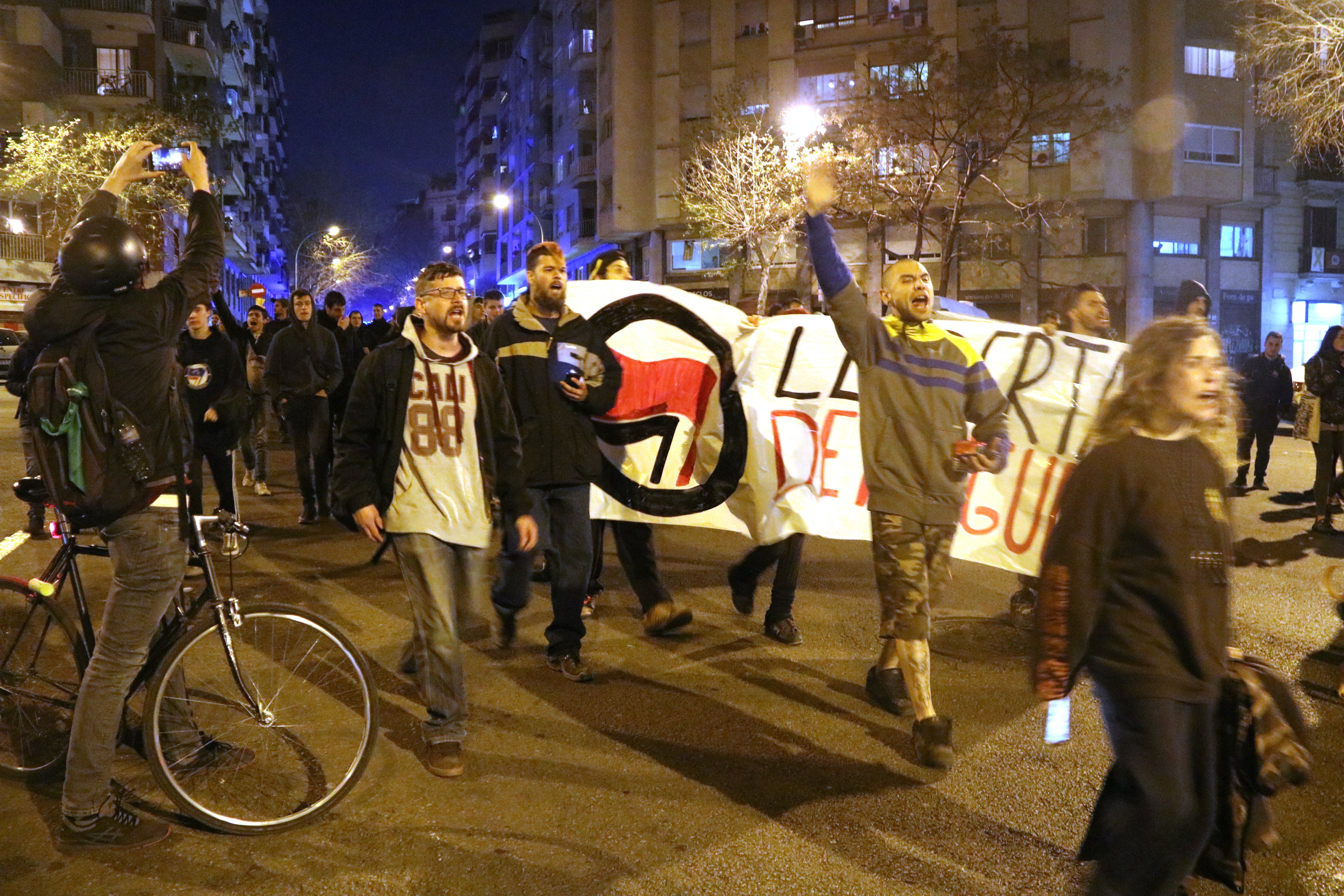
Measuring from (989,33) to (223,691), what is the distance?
3746 centimetres

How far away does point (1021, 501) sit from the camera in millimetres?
6496

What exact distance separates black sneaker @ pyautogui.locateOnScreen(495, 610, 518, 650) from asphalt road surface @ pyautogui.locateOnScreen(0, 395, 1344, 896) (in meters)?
0.08

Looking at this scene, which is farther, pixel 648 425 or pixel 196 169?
pixel 648 425

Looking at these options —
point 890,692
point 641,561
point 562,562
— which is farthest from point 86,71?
point 890,692

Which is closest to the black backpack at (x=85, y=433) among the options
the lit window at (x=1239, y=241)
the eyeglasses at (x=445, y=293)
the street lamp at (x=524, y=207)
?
the eyeglasses at (x=445, y=293)

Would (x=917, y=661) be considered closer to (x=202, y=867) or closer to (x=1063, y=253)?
(x=202, y=867)

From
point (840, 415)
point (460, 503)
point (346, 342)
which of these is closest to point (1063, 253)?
point (346, 342)

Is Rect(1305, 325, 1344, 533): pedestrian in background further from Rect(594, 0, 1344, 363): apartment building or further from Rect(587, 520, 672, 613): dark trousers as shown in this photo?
Rect(594, 0, 1344, 363): apartment building

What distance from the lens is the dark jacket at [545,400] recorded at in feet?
18.0

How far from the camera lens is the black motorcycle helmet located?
351cm

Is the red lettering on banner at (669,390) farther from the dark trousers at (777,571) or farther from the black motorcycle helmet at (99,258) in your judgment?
the black motorcycle helmet at (99,258)

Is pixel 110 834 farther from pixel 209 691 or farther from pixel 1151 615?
pixel 1151 615

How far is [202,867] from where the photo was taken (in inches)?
140

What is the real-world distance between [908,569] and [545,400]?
2016mm
